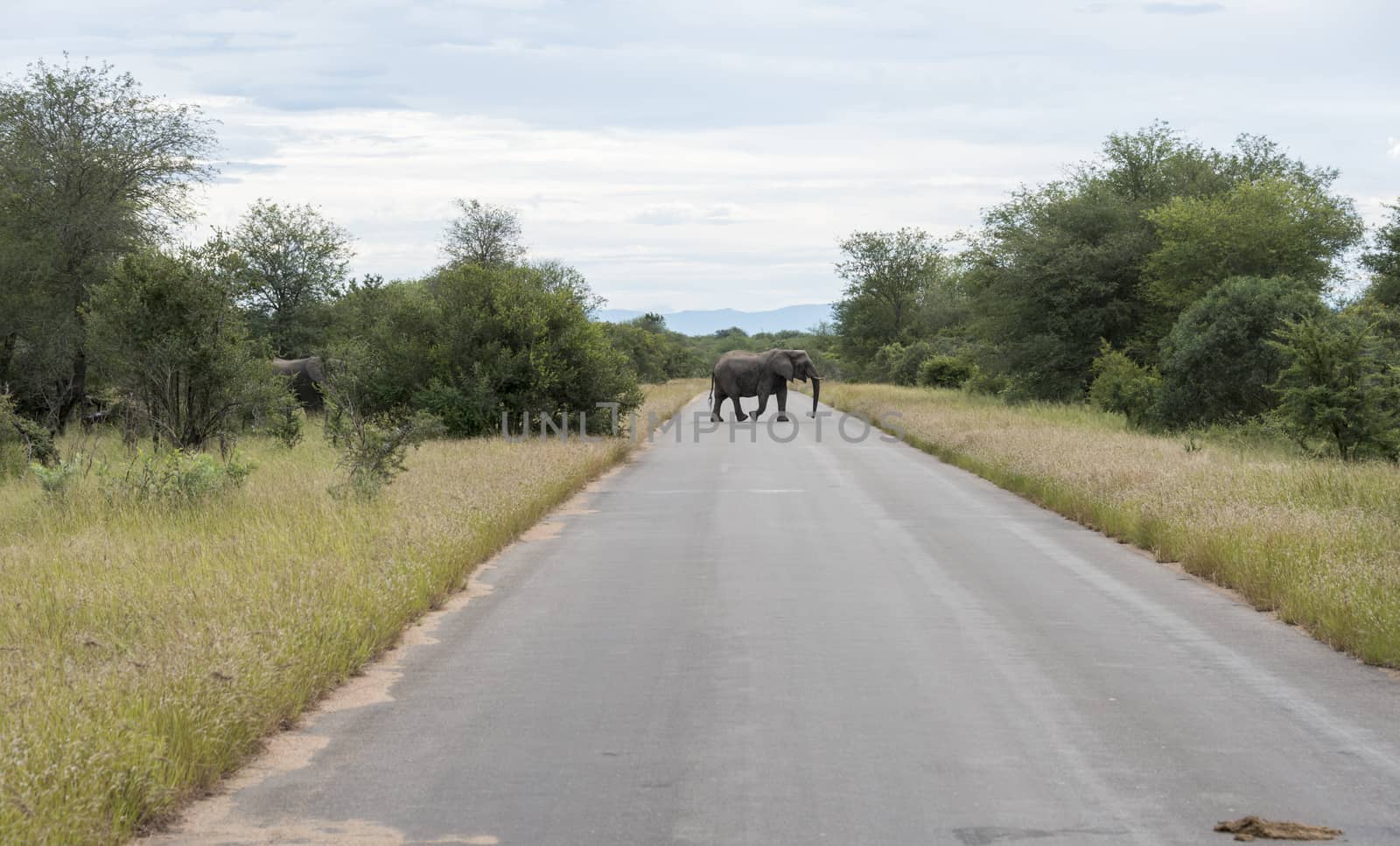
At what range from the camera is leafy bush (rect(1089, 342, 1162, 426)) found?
33.0 meters

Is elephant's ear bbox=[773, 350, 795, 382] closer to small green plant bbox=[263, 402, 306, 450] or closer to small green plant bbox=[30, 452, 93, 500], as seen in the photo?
small green plant bbox=[263, 402, 306, 450]

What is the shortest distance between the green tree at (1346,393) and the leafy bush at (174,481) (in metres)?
16.9

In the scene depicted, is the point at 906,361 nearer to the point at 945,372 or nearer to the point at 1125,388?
the point at 945,372

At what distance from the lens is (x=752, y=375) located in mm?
45750

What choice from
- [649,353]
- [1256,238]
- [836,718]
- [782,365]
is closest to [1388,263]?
[1256,238]

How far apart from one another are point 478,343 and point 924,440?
33.3 ft

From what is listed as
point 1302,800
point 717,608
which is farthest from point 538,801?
point 717,608

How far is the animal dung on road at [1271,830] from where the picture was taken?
511cm

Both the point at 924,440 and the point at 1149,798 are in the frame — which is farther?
the point at 924,440

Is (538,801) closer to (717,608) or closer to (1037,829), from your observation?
(1037,829)

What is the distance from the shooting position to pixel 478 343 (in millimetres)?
29906

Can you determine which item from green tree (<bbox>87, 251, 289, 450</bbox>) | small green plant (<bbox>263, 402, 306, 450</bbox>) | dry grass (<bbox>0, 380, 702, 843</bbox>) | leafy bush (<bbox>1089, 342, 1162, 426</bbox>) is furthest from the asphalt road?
leafy bush (<bbox>1089, 342, 1162, 426</bbox>)

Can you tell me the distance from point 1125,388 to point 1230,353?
5276 mm

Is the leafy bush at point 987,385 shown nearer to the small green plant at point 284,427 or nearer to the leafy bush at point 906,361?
the leafy bush at point 906,361
